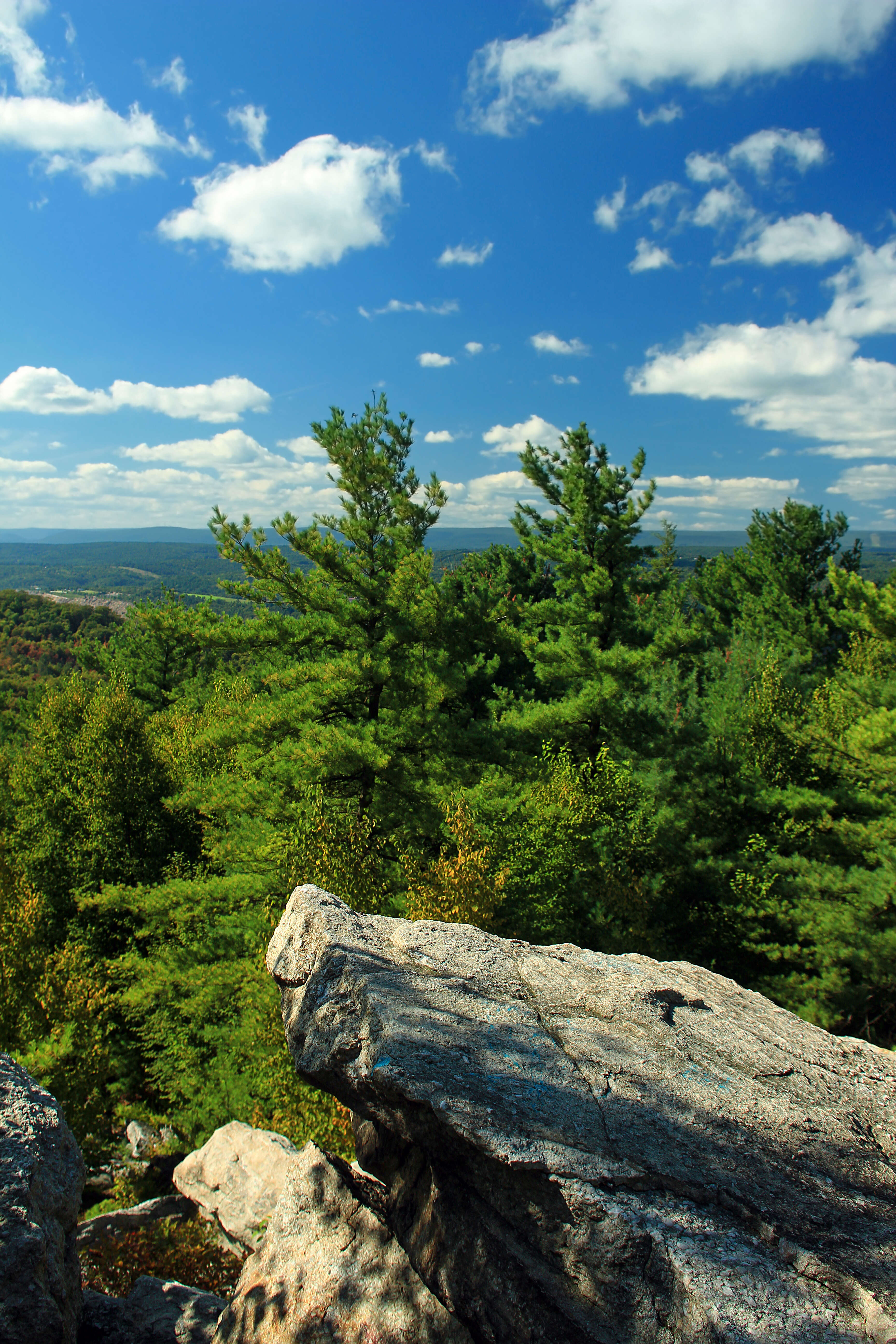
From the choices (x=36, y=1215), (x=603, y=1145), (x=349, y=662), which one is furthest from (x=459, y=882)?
(x=36, y=1215)

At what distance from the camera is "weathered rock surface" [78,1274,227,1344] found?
18.8 ft

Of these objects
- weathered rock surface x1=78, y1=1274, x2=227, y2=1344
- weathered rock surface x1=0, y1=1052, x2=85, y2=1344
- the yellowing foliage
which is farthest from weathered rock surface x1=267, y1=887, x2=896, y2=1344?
the yellowing foliage

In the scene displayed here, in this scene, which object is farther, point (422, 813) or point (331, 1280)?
point (422, 813)

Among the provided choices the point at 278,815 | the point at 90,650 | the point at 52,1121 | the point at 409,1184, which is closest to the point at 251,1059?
the point at 278,815

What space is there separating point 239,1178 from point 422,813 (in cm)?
657

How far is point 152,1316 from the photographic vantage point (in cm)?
608

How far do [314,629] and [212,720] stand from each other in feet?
24.3

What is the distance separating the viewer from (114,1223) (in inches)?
393

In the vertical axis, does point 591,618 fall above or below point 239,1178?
above

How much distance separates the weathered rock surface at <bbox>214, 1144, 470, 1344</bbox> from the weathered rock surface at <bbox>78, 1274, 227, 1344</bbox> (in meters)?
0.71

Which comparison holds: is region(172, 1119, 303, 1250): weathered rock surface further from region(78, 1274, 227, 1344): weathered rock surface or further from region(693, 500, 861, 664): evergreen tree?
region(693, 500, 861, 664): evergreen tree

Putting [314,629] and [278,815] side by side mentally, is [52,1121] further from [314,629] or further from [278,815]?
[314,629]

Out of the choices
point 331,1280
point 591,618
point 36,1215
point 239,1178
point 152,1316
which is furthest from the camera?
point 591,618

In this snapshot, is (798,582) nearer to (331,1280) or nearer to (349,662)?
(349,662)
